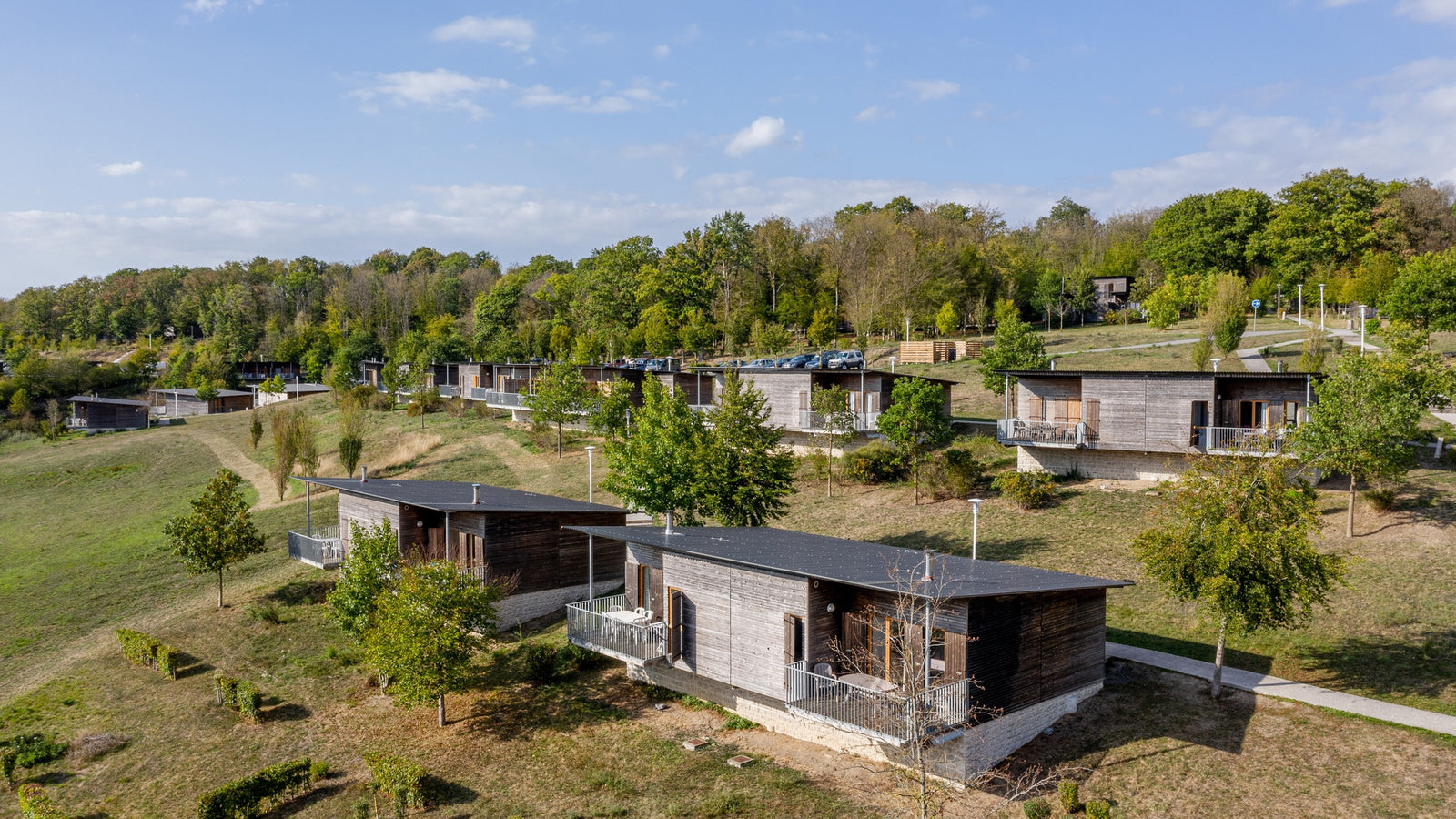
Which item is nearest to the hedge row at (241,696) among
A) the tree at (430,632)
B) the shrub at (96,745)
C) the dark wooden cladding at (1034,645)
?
the shrub at (96,745)

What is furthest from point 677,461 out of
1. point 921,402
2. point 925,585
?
point 925,585

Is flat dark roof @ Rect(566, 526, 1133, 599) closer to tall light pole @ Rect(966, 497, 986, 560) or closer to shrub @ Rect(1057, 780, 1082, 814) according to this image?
tall light pole @ Rect(966, 497, 986, 560)

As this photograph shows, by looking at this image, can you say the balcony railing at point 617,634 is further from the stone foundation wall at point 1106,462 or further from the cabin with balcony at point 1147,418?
the stone foundation wall at point 1106,462

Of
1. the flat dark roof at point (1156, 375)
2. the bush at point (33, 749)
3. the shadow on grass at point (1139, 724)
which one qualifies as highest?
the flat dark roof at point (1156, 375)

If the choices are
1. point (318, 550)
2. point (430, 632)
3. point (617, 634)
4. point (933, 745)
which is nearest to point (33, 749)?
point (430, 632)

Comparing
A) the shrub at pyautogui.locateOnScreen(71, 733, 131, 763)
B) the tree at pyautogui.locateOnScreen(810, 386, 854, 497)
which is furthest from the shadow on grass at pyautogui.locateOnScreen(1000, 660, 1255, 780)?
the shrub at pyautogui.locateOnScreen(71, 733, 131, 763)

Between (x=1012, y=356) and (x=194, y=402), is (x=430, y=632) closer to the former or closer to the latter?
(x=1012, y=356)
